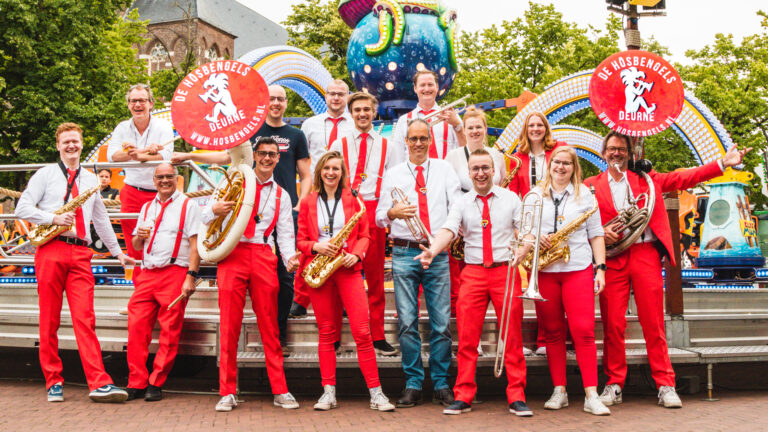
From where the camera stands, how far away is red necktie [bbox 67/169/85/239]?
6.52 metres

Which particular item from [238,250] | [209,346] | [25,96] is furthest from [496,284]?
[25,96]

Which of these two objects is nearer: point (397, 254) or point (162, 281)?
point (397, 254)

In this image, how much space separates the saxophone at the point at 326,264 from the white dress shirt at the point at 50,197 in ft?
6.90

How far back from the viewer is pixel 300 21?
36.4 meters

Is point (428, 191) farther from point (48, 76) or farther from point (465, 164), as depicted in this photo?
point (48, 76)

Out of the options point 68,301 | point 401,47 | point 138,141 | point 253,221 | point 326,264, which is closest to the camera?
point 326,264

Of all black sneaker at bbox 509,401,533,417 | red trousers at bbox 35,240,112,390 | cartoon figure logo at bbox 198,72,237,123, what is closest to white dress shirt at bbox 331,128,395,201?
cartoon figure logo at bbox 198,72,237,123

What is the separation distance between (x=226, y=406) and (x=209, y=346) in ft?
2.94

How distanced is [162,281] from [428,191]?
2682 mm

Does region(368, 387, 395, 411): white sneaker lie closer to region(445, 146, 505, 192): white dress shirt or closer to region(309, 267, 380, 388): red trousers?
region(309, 267, 380, 388): red trousers

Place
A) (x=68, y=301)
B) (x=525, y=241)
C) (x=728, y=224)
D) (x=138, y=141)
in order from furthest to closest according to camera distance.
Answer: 1. (x=728, y=224)
2. (x=138, y=141)
3. (x=68, y=301)
4. (x=525, y=241)

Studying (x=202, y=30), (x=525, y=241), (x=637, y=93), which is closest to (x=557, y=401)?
(x=525, y=241)

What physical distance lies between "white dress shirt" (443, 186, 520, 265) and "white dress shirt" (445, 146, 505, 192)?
51 centimetres

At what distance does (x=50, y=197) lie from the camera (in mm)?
6547
